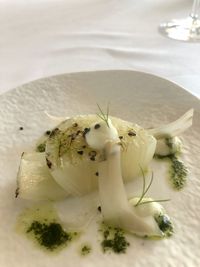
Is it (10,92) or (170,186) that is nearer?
(170,186)

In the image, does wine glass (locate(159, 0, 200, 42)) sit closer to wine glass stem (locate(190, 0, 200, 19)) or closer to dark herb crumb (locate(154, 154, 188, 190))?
wine glass stem (locate(190, 0, 200, 19))

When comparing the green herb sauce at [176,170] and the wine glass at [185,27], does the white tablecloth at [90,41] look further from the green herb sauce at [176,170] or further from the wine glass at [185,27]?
the green herb sauce at [176,170]

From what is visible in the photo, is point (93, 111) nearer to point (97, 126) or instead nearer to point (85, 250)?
point (97, 126)

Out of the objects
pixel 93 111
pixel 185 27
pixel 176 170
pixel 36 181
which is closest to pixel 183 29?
pixel 185 27

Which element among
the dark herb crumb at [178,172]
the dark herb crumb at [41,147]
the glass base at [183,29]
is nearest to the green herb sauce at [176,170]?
the dark herb crumb at [178,172]

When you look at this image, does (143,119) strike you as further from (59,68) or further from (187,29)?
(187,29)

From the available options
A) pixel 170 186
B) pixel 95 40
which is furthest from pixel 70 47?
pixel 170 186

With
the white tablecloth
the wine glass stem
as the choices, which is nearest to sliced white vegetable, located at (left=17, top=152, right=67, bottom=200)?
the white tablecloth

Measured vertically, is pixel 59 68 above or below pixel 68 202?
above
